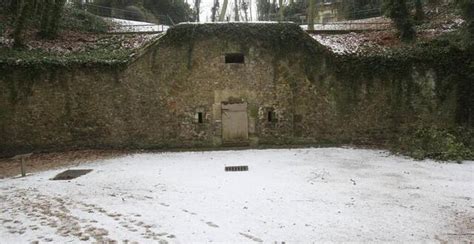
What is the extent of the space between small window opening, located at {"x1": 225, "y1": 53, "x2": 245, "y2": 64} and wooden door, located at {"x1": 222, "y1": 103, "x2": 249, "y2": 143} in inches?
68.1

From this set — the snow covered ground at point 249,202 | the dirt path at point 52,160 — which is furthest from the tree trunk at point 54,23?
the snow covered ground at point 249,202

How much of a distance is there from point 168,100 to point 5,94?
6.19m

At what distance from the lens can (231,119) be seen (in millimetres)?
16141

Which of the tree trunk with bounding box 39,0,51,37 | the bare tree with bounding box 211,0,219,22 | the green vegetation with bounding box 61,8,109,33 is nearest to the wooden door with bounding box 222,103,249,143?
the tree trunk with bounding box 39,0,51,37

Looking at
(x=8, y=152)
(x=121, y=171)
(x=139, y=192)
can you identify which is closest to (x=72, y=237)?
(x=139, y=192)

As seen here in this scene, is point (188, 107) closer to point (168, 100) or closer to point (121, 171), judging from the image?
point (168, 100)

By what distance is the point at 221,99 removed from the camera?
16.1m

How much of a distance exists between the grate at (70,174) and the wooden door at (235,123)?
5667 millimetres

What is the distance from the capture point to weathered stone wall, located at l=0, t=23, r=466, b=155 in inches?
620

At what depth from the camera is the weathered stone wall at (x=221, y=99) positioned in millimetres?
15750

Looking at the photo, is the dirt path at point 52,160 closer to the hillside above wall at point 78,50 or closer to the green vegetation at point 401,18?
the hillside above wall at point 78,50

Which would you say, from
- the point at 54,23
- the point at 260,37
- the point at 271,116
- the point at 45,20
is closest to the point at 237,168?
the point at 271,116

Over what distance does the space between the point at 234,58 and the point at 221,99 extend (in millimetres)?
1778

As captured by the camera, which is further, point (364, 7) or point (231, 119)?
point (364, 7)
